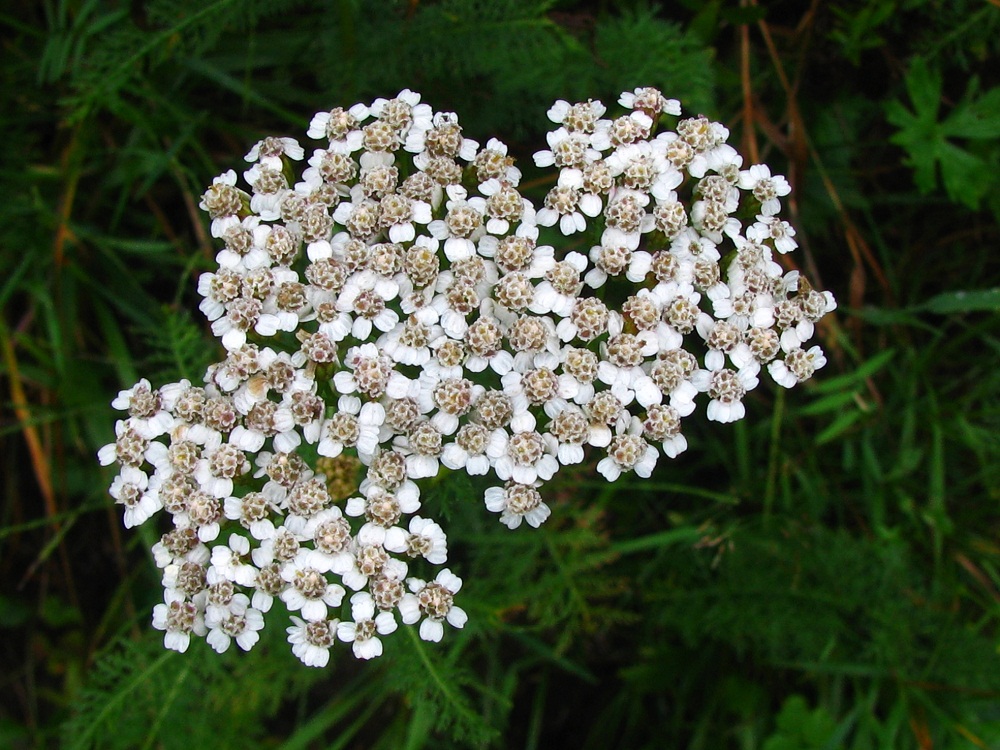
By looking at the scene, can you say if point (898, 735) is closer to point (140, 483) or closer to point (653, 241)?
point (653, 241)

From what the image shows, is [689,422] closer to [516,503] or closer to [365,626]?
[516,503]

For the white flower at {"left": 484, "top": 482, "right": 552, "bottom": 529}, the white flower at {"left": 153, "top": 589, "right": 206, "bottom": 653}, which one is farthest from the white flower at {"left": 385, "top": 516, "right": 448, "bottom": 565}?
the white flower at {"left": 153, "top": 589, "right": 206, "bottom": 653}

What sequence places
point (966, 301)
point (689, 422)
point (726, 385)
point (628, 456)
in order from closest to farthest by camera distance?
point (628, 456) < point (726, 385) < point (966, 301) < point (689, 422)

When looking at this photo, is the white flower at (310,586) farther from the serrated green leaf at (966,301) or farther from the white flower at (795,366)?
the serrated green leaf at (966,301)

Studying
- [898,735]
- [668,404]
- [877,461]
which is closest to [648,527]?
[877,461]

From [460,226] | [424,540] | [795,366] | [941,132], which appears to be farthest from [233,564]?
[941,132]

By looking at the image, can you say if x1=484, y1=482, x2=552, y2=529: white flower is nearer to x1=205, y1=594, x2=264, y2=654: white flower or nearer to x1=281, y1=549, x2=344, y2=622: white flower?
x1=281, y1=549, x2=344, y2=622: white flower
